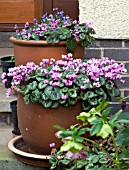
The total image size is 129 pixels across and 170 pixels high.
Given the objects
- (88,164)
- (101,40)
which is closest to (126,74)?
(101,40)

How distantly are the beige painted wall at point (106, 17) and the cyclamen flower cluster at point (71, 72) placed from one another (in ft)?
1.87

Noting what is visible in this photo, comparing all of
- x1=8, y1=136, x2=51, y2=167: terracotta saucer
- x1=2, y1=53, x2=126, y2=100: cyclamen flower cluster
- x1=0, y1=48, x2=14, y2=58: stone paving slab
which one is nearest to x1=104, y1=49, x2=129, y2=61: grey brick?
x1=2, y1=53, x2=126, y2=100: cyclamen flower cluster

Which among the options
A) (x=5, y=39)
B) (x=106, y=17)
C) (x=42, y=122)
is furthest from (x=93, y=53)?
(x=5, y=39)

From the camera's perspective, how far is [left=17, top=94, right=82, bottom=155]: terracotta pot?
9.14 feet

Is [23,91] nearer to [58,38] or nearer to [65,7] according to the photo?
[58,38]

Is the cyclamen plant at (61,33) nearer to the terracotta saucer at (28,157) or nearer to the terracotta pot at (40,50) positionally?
the terracotta pot at (40,50)

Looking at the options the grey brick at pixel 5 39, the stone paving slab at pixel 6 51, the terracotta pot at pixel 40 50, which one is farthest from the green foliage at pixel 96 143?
the grey brick at pixel 5 39

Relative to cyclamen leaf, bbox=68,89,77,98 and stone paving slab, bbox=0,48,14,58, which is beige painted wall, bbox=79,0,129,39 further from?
stone paving slab, bbox=0,48,14,58

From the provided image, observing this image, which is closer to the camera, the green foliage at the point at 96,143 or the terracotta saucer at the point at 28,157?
the green foliage at the point at 96,143

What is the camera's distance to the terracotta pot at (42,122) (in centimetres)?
279

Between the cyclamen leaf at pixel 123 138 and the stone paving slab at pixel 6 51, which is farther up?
the stone paving slab at pixel 6 51

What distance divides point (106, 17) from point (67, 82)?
0.87m

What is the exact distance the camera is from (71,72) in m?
2.75

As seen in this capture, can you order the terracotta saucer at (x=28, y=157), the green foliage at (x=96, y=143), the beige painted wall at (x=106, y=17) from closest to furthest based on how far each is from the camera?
the green foliage at (x=96, y=143) < the terracotta saucer at (x=28, y=157) < the beige painted wall at (x=106, y=17)
